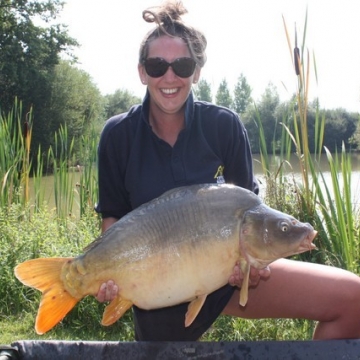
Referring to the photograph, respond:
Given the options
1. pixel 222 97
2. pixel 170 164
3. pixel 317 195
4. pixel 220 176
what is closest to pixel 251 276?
pixel 220 176

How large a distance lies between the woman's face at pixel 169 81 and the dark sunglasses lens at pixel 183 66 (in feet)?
0.05

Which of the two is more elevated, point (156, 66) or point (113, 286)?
point (156, 66)

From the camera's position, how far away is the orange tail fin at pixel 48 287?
1.81 meters

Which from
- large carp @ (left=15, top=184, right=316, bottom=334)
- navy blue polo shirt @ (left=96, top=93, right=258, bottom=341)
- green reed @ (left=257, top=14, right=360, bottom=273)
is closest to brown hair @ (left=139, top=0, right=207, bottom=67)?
navy blue polo shirt @ (left=96, top=93, right=258, bottom=341)

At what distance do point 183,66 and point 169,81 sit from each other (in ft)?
0.26

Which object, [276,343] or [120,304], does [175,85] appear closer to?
[120,304]

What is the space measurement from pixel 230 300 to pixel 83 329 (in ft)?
4.34

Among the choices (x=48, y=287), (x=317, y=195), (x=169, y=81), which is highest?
(x=169, y=81)

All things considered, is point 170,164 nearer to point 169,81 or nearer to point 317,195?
point 169,81

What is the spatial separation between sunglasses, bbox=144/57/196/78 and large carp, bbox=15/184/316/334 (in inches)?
21.2

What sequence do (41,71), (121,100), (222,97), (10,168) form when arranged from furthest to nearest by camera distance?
(121,100) → (41,71) → (222,97) → (10,168)

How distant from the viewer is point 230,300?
7.00 ft

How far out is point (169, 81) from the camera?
2.10m

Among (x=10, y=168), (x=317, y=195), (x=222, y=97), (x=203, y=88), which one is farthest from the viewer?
(x=222, y=97)
